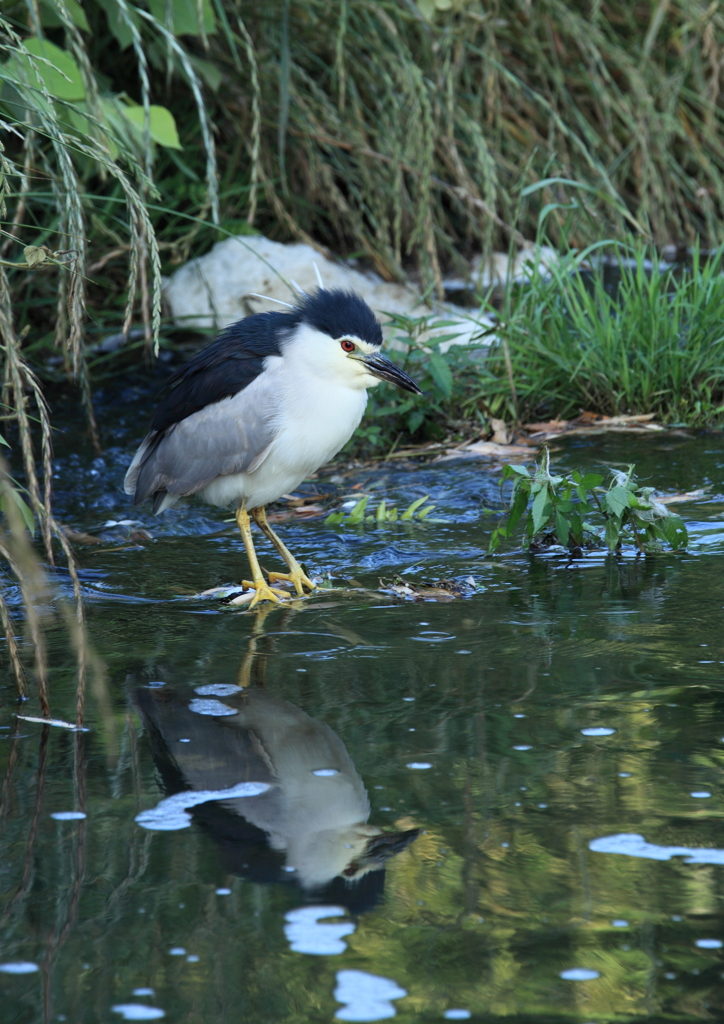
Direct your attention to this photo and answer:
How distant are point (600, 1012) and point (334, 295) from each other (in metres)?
2.68

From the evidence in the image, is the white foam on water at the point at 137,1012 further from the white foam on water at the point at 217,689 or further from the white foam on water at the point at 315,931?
the white foam on water at the point at 217,689

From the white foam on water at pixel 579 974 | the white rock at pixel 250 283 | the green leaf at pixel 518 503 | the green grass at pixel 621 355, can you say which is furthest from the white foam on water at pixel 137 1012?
the white rock at pixel 250 283

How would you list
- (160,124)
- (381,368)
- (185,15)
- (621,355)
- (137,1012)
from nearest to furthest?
(137,1012) < (381,368) < (160,124) < (621,355) < (185,15)

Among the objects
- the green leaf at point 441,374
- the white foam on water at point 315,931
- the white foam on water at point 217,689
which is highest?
the green leaf at point 441,374

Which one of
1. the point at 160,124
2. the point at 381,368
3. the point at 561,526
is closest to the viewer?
the point at 561,526

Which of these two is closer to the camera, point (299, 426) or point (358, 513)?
point (299, 426)

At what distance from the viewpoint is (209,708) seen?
2572 millimetres

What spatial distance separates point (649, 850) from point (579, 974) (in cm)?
34

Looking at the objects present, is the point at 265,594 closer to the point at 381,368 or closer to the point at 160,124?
the point at 381,368

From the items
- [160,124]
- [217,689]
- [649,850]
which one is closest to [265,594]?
[217,689]

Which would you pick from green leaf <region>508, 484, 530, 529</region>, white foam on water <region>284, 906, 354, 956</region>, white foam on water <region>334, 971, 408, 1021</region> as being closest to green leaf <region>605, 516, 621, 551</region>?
green leaf <region>508, 484, 530, 529</region>

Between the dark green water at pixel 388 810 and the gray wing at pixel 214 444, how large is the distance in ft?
2.03

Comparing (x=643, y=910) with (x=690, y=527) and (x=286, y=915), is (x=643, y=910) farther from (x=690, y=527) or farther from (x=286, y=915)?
(x=690, y=527)

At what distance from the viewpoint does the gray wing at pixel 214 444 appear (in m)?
3.76
